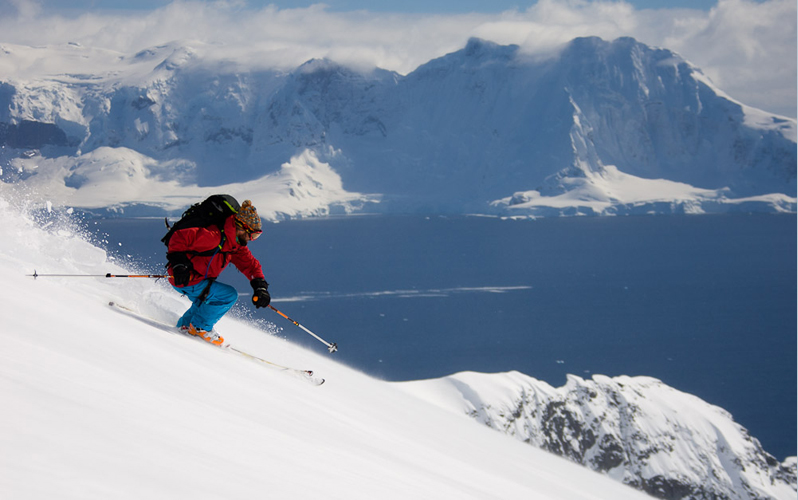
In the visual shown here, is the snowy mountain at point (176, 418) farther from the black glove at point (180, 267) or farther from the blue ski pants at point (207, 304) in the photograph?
the black glove at point (180, 267)

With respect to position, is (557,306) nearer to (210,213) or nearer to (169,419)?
(210,213)

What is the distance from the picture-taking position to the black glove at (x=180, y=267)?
5.76 metres

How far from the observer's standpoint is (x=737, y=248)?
116 meters

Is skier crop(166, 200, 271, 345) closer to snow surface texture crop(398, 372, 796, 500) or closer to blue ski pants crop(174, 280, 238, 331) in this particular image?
blue ski pants crop(174, 280, 238, 331)

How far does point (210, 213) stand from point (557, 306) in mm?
66427

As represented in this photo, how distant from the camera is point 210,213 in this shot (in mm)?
6098

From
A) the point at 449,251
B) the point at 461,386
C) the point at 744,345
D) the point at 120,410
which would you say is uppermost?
the point at 120,410

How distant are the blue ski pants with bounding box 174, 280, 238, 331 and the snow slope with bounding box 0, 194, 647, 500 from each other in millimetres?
475

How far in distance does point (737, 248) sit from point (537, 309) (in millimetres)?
65400

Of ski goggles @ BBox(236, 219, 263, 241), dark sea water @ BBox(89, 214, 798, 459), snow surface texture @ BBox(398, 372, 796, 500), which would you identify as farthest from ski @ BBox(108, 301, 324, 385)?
dark sea water @ BBox(89, 214, 798, 459)

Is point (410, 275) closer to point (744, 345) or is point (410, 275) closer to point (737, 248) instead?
point (744, 345)

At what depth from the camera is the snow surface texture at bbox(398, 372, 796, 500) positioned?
36.7m

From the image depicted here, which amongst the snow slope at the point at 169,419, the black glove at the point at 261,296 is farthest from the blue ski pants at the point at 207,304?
the snow slope at the point at 169,419

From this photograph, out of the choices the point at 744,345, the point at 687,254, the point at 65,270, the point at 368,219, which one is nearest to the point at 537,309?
the point at 744,345
